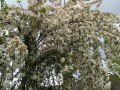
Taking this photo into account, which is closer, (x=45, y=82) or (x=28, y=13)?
(x=28, y=13)

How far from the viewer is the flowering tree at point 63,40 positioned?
37.4 feet

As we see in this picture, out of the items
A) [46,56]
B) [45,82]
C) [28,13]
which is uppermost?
[28,13]

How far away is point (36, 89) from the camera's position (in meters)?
12.0

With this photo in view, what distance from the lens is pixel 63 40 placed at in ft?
37.5

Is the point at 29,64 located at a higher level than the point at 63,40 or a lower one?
lower

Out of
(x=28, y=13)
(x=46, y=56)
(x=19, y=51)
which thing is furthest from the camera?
(x=46, y=56)

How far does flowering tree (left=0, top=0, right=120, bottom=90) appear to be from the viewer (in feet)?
37.4

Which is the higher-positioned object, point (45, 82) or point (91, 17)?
point (91, 17)

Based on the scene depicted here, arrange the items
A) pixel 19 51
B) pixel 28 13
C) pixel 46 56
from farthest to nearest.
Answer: pixel 46 56 < pixel 28 13 < pixel 19 51

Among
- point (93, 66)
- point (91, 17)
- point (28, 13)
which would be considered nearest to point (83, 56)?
point (93, 66)

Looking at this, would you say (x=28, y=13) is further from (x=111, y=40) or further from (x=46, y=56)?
(x=111, y=40)

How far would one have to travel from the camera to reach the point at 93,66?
1143cm

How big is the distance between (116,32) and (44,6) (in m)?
2.33

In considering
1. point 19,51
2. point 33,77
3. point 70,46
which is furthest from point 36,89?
point 19,51
